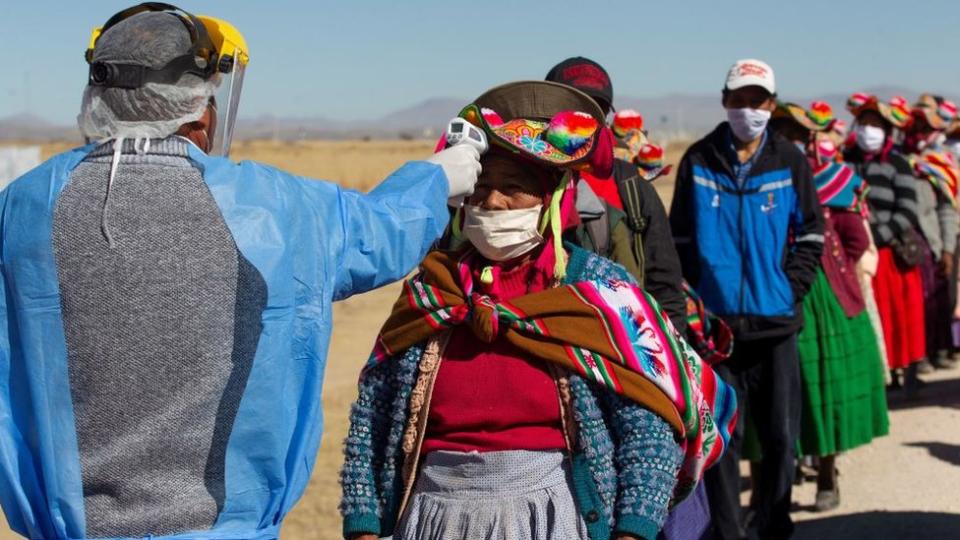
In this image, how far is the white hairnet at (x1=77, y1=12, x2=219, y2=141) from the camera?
3.03 metres

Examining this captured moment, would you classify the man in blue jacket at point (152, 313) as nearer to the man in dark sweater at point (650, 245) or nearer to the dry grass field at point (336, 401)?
the man in dark sweater at point (650, 245)

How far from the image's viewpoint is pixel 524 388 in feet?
12.8

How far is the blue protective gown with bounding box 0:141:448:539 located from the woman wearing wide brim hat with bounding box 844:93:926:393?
26.7 feet

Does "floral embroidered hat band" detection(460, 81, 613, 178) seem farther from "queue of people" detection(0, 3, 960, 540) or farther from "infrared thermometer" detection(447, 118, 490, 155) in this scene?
"infrared thermometer" detection(447, 118, 490, 155)

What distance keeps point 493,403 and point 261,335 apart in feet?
3.33

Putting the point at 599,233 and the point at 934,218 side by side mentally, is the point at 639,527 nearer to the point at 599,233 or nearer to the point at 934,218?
the point at 599,233

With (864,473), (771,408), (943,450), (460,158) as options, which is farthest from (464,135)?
(943,450)

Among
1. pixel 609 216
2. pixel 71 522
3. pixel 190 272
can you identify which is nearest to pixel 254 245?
pixel 190 272

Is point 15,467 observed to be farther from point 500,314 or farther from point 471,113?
point 471,113

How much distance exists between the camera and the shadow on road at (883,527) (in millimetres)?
7676

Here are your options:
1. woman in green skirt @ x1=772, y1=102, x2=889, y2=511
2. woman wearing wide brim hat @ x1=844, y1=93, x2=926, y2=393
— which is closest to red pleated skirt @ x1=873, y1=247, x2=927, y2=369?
woman wearing wide brim hat @ x1=844, y1=93, x2=926, y2=393

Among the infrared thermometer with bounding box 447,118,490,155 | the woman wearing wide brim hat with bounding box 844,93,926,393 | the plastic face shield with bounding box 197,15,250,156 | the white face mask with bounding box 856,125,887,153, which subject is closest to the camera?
the plastic face shield with bounding box 197,15,250,156

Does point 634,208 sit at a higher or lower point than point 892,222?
higher

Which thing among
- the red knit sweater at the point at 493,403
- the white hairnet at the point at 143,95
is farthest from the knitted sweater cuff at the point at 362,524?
the white hairnet at the point at 143,95
